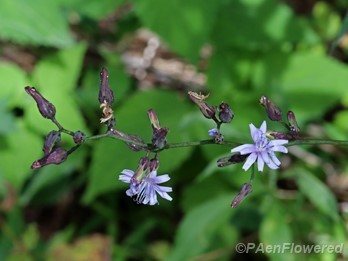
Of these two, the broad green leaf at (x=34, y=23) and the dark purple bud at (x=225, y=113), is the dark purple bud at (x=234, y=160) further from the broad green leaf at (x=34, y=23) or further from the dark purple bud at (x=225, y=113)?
the broad green leaf at (x=34, y=23)

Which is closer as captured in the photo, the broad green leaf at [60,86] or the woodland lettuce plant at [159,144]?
the woodland lettuce plant at [159,144]

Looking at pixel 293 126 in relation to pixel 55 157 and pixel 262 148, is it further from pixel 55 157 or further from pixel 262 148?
pixel 55 157

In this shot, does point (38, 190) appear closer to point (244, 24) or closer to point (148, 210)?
point (148, 210)

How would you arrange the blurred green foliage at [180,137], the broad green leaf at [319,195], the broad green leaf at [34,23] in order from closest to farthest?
1. the broad green leaf at [319,195]
2. the blurred green foliage at [180,137]
3. the broad green leaf at [34,23]

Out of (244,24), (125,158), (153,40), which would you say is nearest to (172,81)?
(153,40)

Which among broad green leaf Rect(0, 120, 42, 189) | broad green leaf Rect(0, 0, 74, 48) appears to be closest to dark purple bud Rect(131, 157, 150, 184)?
broad green leaf Rect(0, 0, 74, 48)

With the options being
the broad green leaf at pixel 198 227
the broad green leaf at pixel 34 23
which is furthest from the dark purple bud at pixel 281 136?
the broad green leaf at pixel 34 23

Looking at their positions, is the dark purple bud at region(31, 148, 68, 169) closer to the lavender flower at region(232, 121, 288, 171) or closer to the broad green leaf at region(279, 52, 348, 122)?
the lavender flower at region(232, 121, 288, 171)
